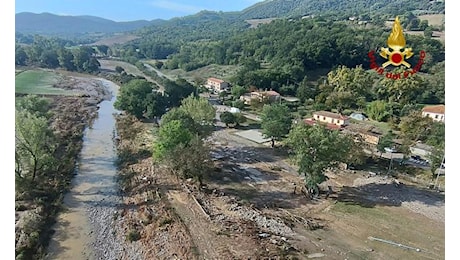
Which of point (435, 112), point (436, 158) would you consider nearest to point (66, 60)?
point (435, 112)

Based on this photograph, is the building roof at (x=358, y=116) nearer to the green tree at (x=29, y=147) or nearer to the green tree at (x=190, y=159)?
the green tree at (x=190, y=159)

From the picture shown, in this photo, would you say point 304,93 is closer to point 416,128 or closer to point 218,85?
point 218,85

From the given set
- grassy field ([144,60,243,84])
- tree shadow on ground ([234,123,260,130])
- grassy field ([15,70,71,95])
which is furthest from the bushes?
grassy field ([144,60,243,84])

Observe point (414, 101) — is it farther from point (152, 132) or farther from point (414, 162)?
point (152, 132)

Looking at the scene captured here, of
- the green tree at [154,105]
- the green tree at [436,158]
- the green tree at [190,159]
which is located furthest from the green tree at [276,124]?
the green tree at [154,105]

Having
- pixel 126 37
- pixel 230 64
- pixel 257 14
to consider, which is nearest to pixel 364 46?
pixel 230 64

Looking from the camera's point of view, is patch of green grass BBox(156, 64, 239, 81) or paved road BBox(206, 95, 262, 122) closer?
paved road BBox(206, 95, 262, 122)

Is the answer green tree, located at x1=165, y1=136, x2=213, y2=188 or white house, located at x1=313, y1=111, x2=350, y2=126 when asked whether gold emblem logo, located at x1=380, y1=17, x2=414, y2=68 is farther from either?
white house, located at x1=313, y1=111, x2=350, y2=126
